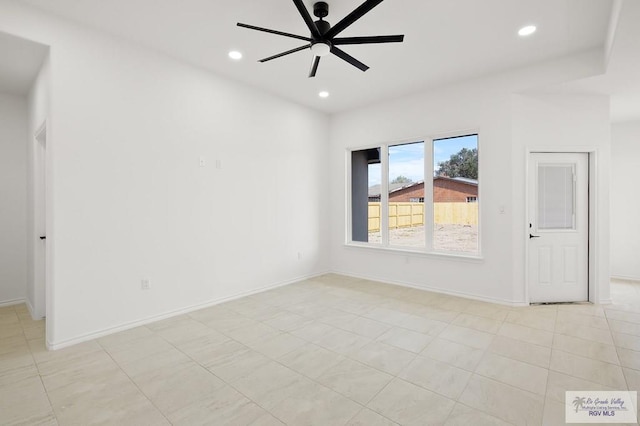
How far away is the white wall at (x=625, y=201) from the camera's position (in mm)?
5145

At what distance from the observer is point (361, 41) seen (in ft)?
8.65

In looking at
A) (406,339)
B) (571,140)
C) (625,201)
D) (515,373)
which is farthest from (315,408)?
(625,201)

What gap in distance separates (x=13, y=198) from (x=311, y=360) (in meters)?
4.62

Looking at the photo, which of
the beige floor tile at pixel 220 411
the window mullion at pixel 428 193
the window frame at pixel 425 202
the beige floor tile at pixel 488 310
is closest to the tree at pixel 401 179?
the window frame at pixel 425 202

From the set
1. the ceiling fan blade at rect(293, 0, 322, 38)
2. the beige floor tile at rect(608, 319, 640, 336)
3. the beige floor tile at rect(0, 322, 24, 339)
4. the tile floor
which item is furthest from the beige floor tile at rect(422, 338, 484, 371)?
the beige floor tile at rect(0, 322, 24, 339)

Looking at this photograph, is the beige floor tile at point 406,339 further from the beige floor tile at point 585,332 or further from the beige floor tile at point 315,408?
the beige floor tile at point 585,332

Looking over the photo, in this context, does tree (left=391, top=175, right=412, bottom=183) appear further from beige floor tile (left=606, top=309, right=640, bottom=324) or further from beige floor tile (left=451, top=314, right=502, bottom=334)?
beige floor tile (left=606, top=309, right=640, bottom=324)

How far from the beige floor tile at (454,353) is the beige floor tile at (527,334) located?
581mm

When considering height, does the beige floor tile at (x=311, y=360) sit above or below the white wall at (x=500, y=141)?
below

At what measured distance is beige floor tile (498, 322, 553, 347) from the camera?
2.99 meters

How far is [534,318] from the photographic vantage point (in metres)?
3.59

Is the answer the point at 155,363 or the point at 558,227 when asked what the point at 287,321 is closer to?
the point at 155,363

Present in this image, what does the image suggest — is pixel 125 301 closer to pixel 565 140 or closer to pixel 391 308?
pixel 391 308

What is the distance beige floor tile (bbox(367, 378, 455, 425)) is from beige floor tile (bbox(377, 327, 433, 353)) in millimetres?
632
